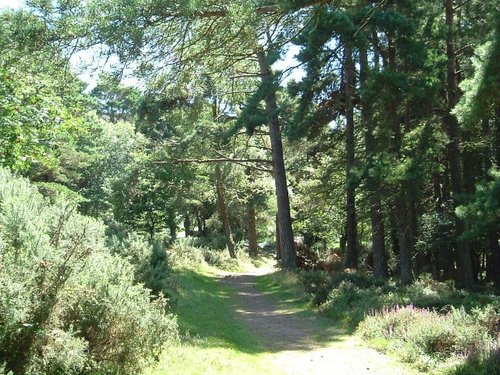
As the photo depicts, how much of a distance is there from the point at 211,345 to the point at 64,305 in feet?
13.5

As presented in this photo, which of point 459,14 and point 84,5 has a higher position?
point 459,14

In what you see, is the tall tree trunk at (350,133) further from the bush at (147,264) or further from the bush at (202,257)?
the bush at (202,257)

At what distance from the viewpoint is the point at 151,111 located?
73.0 ft

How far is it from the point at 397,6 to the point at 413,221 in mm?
8315

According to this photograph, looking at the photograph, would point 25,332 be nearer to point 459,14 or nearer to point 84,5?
point 84,5

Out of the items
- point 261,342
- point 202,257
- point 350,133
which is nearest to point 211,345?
point 261,342

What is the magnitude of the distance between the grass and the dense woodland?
756 millimetres

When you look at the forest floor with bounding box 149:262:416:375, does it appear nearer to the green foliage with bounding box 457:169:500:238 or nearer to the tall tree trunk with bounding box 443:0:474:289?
the green foliage with bounding box 457:169:500:238

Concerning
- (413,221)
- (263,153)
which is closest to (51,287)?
(413,221)

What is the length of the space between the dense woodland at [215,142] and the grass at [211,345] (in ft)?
2.48

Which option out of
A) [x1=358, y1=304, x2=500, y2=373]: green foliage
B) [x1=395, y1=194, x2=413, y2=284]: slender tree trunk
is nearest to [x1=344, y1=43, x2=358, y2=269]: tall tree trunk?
[x1=395, y1=194, x2=413, y2=284]: slender tree trunk

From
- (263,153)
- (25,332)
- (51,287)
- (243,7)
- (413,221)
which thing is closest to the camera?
(25,332)

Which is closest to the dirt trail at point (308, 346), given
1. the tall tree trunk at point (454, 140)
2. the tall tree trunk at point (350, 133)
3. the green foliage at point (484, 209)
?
the green foliage at point (484, 209)

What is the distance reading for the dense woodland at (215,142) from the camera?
18.4ft
